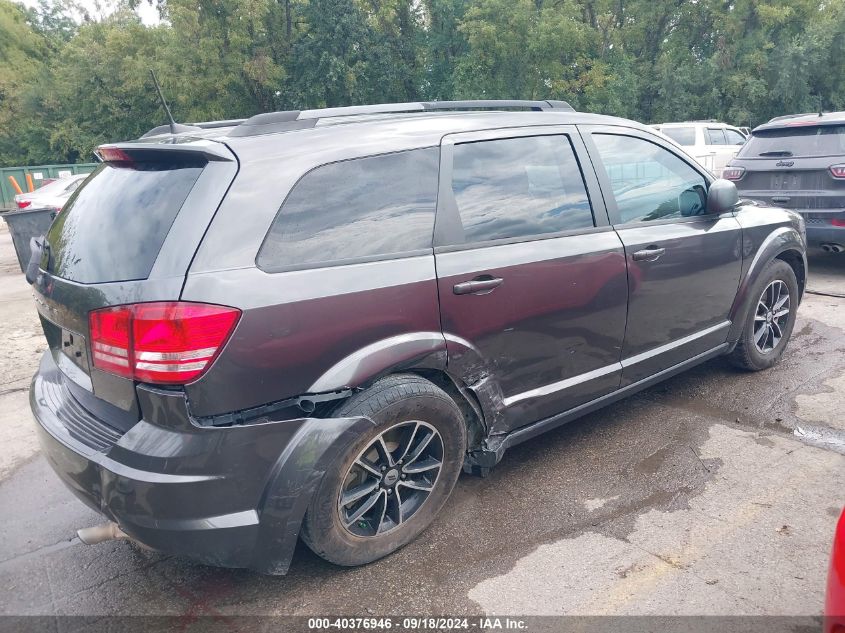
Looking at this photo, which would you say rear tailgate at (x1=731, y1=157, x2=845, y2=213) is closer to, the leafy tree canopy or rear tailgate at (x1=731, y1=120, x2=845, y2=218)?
rear tailgate at (x1=731, y1=120, x2=845, y2=218)

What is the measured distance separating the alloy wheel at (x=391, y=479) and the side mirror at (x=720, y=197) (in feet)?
7.61

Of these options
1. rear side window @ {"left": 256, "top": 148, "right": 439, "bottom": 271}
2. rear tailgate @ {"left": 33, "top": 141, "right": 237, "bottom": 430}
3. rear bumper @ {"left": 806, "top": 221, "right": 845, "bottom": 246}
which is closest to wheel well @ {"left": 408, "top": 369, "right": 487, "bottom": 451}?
rear side window @ {"left": 256, "top": 148, "right": 439, "bottom": 271}

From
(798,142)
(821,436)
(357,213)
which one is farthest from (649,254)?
(798,142)

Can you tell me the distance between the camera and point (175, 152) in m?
2.48

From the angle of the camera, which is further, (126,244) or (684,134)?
(684,134)

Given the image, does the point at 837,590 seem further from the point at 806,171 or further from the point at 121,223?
the point at 806,171

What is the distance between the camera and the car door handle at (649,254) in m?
3.53

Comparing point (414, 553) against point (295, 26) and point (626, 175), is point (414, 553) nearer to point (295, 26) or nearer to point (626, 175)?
point (626, 175)

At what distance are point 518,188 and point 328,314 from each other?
4.13 ft

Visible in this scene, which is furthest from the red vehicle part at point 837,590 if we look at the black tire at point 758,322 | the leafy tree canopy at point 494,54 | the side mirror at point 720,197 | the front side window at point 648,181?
the leafy tree canopy at point 494,54

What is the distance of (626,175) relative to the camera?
12.3ft

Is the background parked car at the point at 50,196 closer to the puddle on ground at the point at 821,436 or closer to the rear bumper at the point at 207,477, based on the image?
the rear bumper at the point at 207,477

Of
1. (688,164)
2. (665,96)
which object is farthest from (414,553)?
(665,96)

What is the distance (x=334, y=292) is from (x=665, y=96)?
29789 mm
